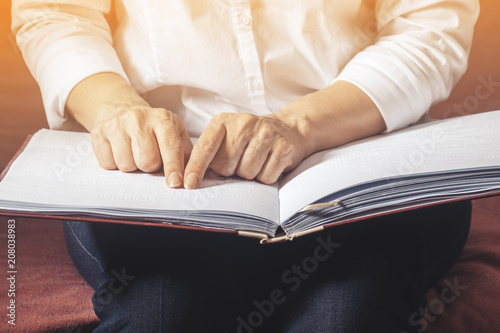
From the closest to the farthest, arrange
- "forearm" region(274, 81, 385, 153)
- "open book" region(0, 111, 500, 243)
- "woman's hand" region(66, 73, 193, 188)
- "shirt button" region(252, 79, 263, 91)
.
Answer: "open book" region(0, 111, 500, 243) < "woman's hand" region(66, 73, 193, 188) < "forearm" region(274, 81, 385, 153) < "shirt button" region(252, 79, 263, 91)

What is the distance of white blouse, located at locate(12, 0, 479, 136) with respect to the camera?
2.84ft

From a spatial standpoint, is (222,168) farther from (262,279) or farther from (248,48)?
(248,48)

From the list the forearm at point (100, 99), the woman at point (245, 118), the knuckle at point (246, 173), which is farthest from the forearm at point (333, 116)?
the forearm at point (100, 99)

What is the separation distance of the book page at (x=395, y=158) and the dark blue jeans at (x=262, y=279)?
8 centimetres

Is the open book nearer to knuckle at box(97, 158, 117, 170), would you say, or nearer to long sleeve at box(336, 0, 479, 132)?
knuckle at box(97, 158, 117, 170)

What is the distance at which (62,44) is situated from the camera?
0.90 metres

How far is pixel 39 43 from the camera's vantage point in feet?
3.05

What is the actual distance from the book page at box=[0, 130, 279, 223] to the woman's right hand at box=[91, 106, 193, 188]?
0.6 inches

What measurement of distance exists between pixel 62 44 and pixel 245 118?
39 cm

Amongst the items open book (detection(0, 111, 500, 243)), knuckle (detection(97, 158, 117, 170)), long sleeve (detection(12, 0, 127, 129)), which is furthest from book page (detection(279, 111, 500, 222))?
long sleeve (detection(12, 0, 127, 129))

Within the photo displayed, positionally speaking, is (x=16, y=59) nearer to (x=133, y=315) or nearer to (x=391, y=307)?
(x=133, y=315)

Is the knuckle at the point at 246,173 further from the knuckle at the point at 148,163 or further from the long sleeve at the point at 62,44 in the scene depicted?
the long sleeve at the point at 62,44

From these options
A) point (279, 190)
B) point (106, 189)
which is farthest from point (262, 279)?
point (106, 189)

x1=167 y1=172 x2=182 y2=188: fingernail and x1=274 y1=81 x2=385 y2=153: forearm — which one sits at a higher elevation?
x1=167 y1=172 x2=182 y2=188: fingernail
